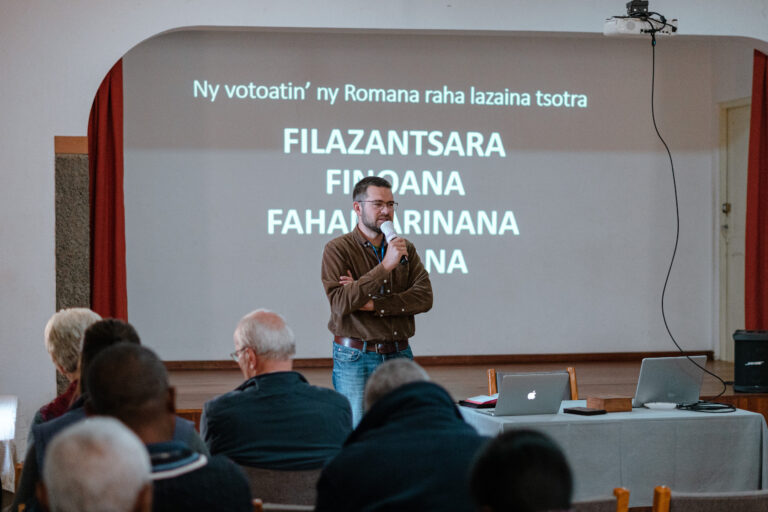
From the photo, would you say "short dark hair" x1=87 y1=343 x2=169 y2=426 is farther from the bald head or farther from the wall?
the wall

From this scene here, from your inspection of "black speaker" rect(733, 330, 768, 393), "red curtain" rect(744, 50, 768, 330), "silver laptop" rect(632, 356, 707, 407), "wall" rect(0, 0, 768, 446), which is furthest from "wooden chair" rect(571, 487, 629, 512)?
"red curtain" rect(744, 50, 768, 330)

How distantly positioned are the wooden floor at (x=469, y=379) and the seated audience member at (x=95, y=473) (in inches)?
165

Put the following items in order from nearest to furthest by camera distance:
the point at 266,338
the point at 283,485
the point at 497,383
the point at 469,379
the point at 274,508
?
the point at 274,508 < the point at 283,485 < the point at 266,338 < the point at 497,383 < the point at 469,379

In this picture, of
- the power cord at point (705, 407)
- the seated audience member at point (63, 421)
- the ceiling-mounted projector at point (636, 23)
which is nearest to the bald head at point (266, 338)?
the seated audience member at point (63, 421)

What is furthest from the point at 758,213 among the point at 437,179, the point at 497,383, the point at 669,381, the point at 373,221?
the point at 373,221

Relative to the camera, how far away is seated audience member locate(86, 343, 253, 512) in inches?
70.6

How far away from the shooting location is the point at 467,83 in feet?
25.8

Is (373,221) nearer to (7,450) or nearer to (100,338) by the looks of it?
(100,338)

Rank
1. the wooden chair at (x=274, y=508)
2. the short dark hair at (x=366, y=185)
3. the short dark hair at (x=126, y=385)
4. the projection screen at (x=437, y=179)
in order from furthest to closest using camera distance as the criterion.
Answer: the projection screen at (x=437, y=179) < the short dark hair at (x=366, y=185) < the wooden chair at (x=274, y=508) < the short dark hair at (x=126, y=385)

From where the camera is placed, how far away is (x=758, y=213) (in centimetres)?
705

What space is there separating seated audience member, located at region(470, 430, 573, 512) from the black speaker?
16.3 feet

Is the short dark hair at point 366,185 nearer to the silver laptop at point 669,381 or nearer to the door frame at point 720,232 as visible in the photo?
the silver laptop at point 669,381

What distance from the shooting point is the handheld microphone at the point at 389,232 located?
13.4 feet

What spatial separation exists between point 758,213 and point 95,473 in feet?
21.8
